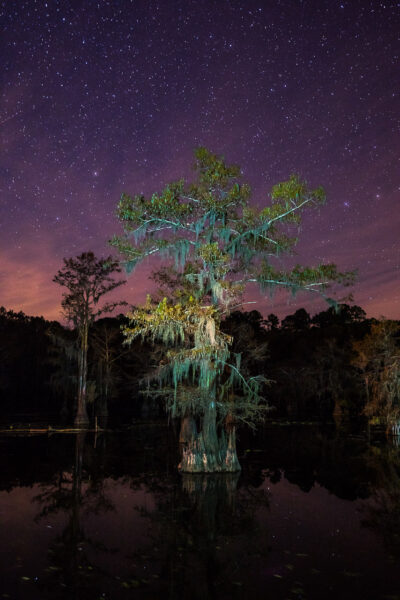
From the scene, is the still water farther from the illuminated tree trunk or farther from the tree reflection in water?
the illuminated tree trunk

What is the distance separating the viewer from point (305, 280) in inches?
493

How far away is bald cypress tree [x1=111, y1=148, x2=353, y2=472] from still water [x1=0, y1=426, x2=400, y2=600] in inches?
70.0

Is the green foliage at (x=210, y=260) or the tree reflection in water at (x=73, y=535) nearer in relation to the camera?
the tree reflection in water at (x=73, y=535)

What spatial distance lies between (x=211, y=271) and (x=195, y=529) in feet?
21.7

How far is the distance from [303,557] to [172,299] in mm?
7935

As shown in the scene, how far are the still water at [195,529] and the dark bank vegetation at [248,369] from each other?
3.20m

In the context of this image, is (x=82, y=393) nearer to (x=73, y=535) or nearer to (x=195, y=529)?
(x=73, y=535)

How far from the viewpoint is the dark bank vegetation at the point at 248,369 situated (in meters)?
24.7

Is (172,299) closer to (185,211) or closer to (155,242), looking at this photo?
(155,242)

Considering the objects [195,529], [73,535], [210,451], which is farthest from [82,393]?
[195,529]

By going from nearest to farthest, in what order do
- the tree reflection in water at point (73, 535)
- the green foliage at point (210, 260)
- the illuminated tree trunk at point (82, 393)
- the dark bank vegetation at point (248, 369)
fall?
the tree reflection in water at point (73, 535), the green foliage at point (210, 260), the dark bank vegetation at point (248, 369), the illuminated tree trunk at point (82, 393)

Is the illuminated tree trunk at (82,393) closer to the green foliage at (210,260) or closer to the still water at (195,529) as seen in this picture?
the still water at (195,529)

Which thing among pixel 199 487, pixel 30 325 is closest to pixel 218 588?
pixel 199 487

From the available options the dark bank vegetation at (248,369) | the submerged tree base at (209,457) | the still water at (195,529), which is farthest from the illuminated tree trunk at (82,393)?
the submerged tree base at (209,457)
